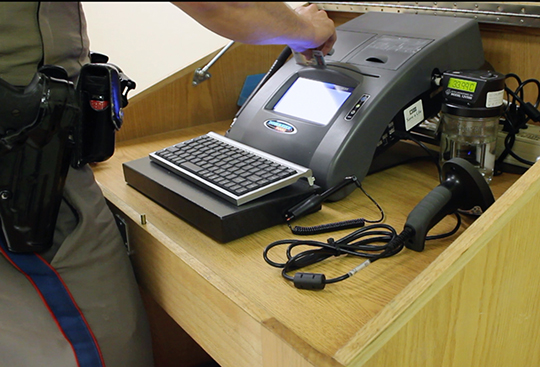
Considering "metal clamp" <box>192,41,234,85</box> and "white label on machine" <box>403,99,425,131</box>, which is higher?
"metal clamp" <box>192,41,234,85</box>

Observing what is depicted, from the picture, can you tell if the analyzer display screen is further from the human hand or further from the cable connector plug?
the cable connector plug

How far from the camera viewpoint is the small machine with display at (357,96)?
2.78 feet

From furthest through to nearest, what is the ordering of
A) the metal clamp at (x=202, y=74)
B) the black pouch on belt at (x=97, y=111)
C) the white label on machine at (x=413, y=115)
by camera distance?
the metal clamp at (x=202, y=74)
the white label on machine at (x=413, y=115)
the black pouch on belt at (x=97, y=111)

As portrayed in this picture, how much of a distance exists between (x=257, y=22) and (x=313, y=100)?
36 cm

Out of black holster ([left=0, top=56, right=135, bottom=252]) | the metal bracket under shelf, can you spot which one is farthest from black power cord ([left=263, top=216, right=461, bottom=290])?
the metal bracket under shelf

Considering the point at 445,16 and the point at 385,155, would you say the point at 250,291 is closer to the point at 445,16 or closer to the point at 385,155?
the point at 385,155

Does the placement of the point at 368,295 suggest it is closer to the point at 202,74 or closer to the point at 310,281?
the point at 310,281

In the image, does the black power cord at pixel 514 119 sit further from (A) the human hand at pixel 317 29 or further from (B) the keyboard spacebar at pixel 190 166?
(B) the keyboard spacebar at pixel 190 166

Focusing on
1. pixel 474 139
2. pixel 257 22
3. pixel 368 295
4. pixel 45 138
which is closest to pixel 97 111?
pixel 45 138

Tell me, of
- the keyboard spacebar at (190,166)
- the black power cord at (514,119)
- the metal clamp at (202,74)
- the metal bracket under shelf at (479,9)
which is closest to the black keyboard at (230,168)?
the keyboard spacebar at (190,166)

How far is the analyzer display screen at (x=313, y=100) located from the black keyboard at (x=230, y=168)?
105 mm

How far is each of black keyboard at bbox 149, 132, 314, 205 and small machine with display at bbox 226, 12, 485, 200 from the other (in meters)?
0.04

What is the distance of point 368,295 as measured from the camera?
618mm

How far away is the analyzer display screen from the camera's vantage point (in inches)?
35.4
